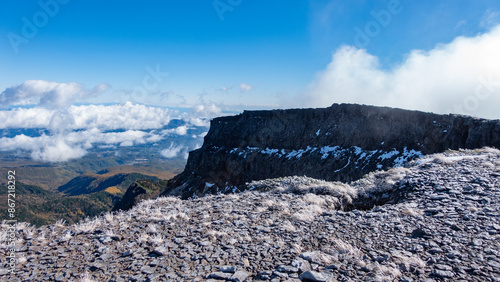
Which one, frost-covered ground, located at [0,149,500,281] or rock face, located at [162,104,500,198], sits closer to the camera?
frost-covered ground, located at [0,149,500,281]

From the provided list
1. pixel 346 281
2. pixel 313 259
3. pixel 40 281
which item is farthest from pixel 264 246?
pixel 40 281

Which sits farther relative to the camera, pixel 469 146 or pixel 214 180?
pixel 214 180

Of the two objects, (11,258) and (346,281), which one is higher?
(346,281)

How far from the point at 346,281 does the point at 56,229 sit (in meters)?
10.4

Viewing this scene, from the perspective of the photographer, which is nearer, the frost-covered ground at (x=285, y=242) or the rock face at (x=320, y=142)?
the frost-covered ground at (x=285, y=242)

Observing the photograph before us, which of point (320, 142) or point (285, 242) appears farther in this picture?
point (320, 142)

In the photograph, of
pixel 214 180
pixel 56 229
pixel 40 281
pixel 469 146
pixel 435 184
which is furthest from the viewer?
pixel 214 180

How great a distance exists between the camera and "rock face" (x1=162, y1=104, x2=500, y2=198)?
153ft

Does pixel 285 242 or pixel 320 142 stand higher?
pixel 320 142

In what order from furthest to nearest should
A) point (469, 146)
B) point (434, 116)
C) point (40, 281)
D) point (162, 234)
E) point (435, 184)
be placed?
point (434, 116), point (469, 146), point (435, 184), point (162, 234), point (40, 281)

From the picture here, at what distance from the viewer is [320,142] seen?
6794 cm

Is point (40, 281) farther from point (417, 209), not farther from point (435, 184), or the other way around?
point (435, 184)

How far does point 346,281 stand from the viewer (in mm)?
5621

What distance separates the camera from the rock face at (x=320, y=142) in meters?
46.6
